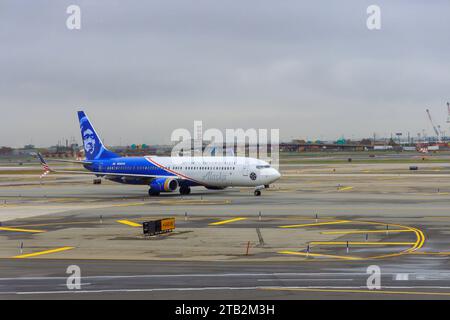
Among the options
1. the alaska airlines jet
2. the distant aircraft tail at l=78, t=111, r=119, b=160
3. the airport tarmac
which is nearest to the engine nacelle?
the alaska airlines jet

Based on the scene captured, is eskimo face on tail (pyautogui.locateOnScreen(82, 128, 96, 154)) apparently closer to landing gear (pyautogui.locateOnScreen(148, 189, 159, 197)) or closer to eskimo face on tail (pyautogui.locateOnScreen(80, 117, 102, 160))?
eskimo face on tail (pyautogui.locateOnScreen(80, 117, 102, 160))

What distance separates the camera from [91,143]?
90.2 m

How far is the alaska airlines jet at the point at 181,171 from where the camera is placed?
77.5 m

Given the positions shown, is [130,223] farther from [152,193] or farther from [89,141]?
[89,141]

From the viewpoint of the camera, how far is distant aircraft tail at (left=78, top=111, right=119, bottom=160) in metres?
89.2

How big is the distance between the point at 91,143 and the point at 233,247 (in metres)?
54.4

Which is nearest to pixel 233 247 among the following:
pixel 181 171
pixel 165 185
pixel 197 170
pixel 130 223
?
pixel 130 223

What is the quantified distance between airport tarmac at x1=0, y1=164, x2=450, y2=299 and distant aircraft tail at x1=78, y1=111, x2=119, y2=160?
1293cm

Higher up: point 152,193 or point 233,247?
point 152,193

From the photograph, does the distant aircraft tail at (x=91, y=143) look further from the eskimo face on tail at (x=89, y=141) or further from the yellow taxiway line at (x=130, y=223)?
the yellow taxiway line at (x=130, y=223)

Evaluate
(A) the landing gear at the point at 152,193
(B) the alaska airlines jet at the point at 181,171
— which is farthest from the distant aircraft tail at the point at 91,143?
(A) the landing gear at the point at 152,193
